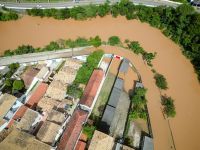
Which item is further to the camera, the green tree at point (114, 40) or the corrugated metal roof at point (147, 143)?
the green tree at point (114, 40)

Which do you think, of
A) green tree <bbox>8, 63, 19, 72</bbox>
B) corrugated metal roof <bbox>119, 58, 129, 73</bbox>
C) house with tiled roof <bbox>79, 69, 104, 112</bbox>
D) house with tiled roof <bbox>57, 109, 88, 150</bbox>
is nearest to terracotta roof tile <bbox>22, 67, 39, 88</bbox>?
green tree <bbox>8, 63, 19, 72</bbox>

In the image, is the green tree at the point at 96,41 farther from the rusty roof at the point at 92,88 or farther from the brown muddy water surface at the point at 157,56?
the rusty roof at the point at 92,88

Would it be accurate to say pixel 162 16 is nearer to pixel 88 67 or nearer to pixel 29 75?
pixel 88 67

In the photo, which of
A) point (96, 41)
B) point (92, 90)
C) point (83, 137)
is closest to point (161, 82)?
point (92, 90)

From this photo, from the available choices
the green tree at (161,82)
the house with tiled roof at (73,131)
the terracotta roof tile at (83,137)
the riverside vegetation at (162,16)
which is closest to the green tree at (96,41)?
the riverside vegetation at (162,16)

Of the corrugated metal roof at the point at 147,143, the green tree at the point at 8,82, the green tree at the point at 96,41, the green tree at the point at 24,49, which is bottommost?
the green tree at the point at 8,82

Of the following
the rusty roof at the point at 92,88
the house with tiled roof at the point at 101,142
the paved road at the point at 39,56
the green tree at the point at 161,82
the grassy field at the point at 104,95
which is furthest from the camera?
the paved road at the point at 39,56

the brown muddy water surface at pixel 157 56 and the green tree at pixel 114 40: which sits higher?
the green tree at pixel 114 40
